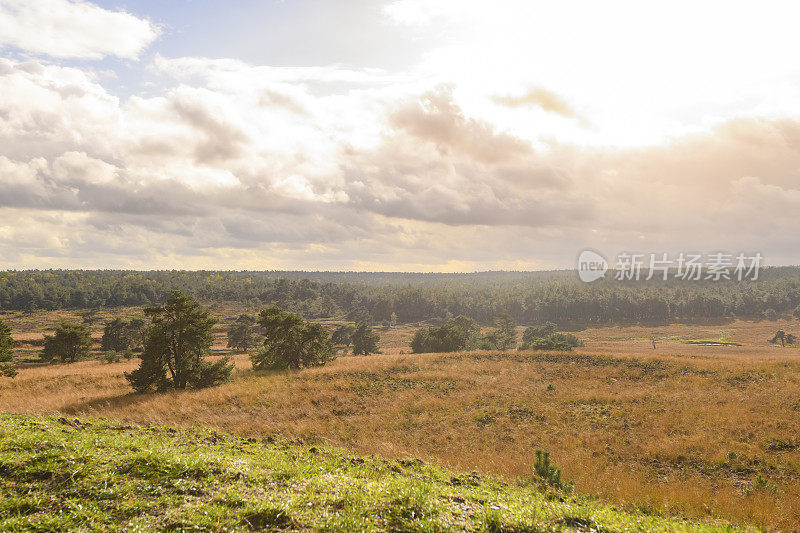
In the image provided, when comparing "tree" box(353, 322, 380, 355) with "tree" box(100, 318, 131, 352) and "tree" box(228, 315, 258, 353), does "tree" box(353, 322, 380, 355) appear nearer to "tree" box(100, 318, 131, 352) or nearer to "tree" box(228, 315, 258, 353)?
"tree" box(228, 315, 258, 353)

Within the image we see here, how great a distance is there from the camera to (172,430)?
1617 centimetres

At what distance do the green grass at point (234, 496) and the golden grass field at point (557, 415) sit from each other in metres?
4.83

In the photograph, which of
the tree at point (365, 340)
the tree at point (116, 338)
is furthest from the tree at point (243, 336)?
the tree at point (365, 340)

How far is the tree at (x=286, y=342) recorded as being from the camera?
40188mm

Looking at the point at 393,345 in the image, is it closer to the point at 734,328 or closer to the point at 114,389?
the point at 114,389

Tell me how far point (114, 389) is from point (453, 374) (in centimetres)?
3006

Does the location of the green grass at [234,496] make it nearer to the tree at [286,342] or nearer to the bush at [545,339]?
the tree at [286,342]

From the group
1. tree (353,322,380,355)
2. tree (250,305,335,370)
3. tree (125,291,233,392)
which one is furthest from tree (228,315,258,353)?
tree (125,291,233,392)

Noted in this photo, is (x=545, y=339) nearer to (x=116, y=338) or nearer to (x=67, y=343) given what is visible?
(x=67, y=343)

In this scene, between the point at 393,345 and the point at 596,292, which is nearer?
the point at 393,345

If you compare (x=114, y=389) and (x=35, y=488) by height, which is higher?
(x=35, y=488)

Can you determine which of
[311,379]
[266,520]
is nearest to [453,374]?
[311,379]

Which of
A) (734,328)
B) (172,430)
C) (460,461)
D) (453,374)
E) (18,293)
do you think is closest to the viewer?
(172,430)

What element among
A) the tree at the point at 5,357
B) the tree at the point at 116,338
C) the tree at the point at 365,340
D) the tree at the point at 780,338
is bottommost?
the tree at the point at 116,338
